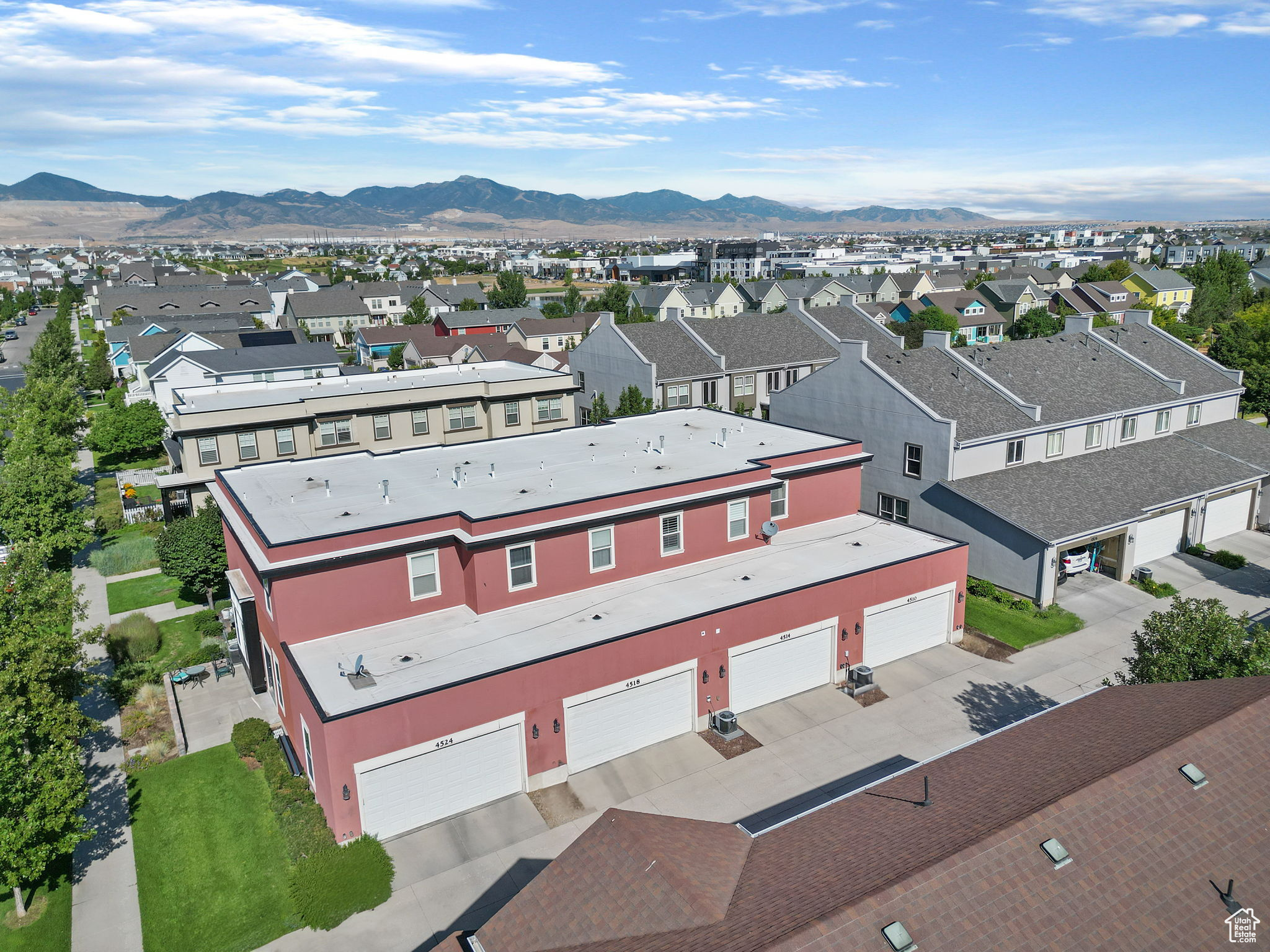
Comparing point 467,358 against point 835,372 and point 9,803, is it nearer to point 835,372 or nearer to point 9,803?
point 835,372

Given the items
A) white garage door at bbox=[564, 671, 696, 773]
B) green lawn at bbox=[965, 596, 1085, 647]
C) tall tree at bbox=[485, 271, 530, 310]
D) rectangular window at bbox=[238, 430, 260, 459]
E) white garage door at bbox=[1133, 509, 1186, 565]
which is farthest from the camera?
tall tree at bbox=[485, 271, 530, 310]

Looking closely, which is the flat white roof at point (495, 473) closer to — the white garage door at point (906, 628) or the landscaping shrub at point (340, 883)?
the white garage door at point (906, 628)

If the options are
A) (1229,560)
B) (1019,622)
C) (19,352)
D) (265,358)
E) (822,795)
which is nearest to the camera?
(822,795)

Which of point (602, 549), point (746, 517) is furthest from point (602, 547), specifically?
point (746, 517)

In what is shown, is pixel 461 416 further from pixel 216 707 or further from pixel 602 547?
pixel 216 707

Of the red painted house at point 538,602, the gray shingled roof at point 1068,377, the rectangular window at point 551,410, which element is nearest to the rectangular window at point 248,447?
the red painted house at point 538,602

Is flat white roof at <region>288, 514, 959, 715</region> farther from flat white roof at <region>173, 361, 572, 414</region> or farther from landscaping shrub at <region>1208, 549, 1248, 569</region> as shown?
flat white roof at <region>173, 361, 572, 414</region>

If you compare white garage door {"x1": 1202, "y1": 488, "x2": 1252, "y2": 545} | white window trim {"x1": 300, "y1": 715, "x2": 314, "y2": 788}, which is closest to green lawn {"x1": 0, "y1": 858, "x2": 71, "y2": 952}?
white window trim {"x1": 300, "y1": 715, "x2": 314, "y2": 788}
